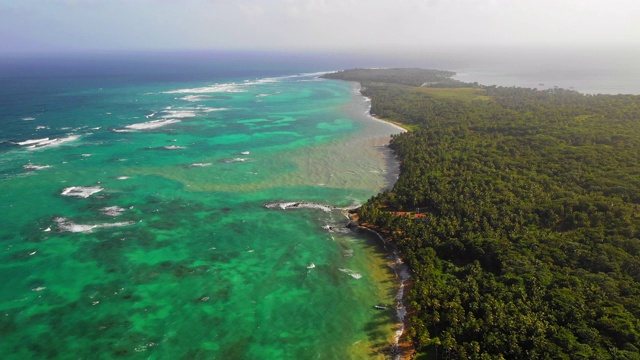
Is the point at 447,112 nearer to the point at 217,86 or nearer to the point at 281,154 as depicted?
the point at 281,154

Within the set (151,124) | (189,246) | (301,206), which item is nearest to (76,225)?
(189,246)

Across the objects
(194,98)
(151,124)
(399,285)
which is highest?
(194,98)

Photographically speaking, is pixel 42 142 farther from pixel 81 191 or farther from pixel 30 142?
pixel 81 191

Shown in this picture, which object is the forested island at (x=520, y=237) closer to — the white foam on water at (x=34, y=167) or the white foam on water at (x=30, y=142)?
the white foam on water at (x=34, y=167)

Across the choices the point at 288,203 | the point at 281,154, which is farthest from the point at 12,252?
the point at 281,154

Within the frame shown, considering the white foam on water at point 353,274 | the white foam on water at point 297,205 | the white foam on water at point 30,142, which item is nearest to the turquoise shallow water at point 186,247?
the white foam on water at point 353,274

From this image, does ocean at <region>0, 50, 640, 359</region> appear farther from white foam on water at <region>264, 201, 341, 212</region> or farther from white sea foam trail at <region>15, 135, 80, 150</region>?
white sea foam trail at <region>15, 135, 80, 150</region>
